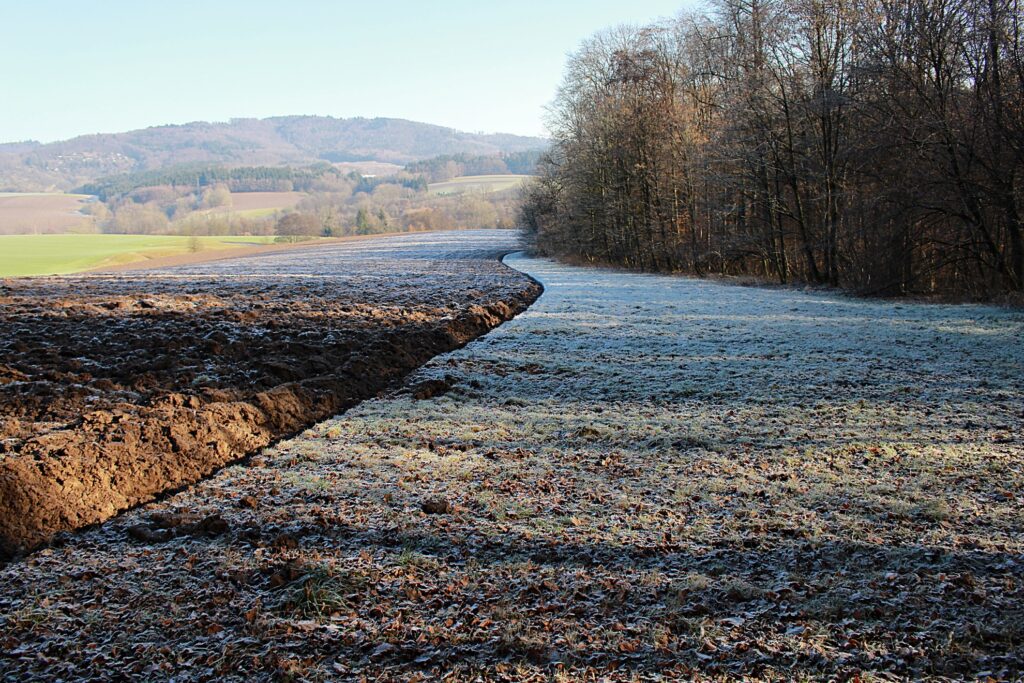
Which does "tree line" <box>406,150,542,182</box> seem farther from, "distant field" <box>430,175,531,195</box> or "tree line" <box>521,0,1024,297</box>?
"tree line" <box>521,0,1024,297</box>

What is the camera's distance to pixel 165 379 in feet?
26.2

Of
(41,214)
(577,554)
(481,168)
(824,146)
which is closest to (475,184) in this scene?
(481,168)

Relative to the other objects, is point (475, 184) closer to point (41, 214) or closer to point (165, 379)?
point (41, 214)

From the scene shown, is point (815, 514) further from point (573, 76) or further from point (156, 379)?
point (573, 76)

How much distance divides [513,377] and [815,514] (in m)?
5.22

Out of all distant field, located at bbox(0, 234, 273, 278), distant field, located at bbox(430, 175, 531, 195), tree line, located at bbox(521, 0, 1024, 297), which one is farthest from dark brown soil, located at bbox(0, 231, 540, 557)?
distant field, located at bbox(430, 175, 531, 195)

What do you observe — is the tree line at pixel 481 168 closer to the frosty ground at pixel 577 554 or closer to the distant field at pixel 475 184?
the distant field at pixel 475 184

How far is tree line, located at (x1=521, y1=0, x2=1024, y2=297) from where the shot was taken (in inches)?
631

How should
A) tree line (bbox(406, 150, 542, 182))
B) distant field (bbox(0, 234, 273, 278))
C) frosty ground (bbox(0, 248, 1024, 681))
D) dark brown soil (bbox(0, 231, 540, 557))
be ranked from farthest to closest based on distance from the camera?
tree line (bbox(406, 150, 542, 182)) → distant field (bbox(0, 234, 273, 278)) → dark brown soil (bbox(0, 231, 540, 557)) → frosty ground (bbox(0, 248, 1024, 681))

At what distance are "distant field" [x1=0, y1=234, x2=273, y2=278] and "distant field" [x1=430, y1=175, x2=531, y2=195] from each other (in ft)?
271

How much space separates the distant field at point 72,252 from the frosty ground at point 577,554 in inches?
1696

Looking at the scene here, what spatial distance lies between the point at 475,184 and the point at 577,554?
169 m

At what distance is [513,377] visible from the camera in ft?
30.7

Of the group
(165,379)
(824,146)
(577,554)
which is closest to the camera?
(577,554)
